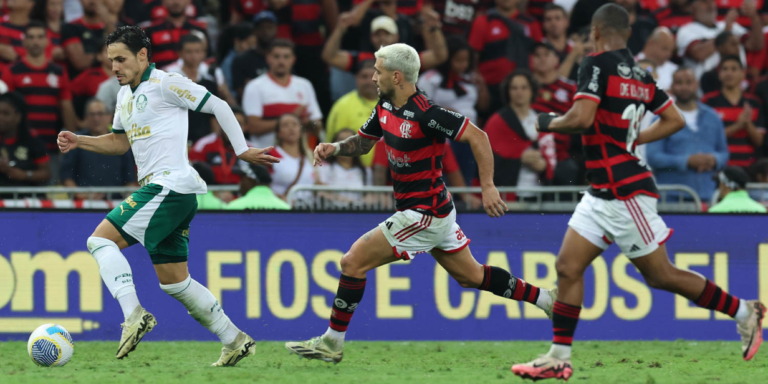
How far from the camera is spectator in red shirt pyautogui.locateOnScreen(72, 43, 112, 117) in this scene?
1177 centimetres

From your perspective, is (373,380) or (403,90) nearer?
(373,380)

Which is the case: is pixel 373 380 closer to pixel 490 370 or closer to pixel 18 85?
pixel 490 370

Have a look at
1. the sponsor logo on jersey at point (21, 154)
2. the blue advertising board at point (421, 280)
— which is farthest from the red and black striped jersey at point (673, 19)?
the sponsor logo on jersey at point (21, 154)

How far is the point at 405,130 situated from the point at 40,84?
6.33m

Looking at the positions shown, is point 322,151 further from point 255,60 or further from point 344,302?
point 255,60

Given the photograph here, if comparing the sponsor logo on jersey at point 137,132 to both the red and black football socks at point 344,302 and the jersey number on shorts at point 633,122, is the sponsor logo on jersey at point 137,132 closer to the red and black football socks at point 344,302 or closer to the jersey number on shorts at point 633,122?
the red and black football socks at point 344,302

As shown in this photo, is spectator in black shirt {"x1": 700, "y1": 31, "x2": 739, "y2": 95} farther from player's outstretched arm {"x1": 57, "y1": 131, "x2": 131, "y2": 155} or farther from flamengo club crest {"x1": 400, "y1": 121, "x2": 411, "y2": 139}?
player's outstretched arm {"x1": 57, "y1": 131, "x2": 131, "y2": 155}

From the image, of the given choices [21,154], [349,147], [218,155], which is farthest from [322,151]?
[21,154]

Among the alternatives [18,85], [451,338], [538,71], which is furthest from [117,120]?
[538,71]

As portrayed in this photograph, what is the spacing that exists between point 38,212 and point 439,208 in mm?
4286

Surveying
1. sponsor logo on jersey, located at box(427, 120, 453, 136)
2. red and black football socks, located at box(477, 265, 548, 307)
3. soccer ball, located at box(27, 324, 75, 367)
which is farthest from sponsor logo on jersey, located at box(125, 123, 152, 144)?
red and black football socks, located at box(477, 265, 548, 307)

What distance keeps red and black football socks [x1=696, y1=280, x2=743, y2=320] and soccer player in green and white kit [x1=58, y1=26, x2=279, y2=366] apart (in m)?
3.03

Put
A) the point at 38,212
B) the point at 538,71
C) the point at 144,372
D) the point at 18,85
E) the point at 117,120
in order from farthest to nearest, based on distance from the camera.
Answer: the point at 538,71, the point at 18,85, the point at 38,212, the point at 117,120, the point at 144,372

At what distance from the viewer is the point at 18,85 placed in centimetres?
1130
